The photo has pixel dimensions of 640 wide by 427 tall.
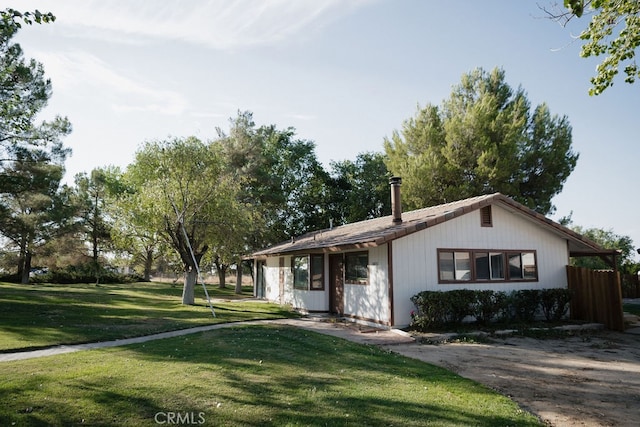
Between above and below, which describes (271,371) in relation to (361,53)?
below

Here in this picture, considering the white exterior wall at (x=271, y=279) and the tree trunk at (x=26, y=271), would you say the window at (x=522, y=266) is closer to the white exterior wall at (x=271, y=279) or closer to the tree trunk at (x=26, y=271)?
the white exterior wall at (x=271, y=279)

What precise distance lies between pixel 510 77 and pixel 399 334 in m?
23.7

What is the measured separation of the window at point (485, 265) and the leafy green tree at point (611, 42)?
269 inches

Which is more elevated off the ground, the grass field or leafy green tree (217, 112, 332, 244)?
leafy green tree (217, 112, 332, 244)

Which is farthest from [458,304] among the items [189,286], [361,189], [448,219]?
[361,189]

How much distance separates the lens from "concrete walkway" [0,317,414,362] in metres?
8.22

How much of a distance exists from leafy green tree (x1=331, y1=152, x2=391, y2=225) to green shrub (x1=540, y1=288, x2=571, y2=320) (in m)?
20.8

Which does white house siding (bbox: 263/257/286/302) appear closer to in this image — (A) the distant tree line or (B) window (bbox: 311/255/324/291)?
(A) the distant tree line

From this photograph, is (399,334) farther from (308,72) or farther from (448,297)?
(308,72)

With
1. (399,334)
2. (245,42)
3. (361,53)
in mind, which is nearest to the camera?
(399,334)

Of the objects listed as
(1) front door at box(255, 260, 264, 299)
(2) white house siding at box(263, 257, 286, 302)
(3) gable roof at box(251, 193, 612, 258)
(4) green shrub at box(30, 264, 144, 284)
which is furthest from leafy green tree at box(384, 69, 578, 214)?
(4) green shrub at box(30, 264, 144, 284)

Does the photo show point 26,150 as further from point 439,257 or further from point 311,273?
point 439,257

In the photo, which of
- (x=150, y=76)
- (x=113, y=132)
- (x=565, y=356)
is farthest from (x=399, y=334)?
(x=113, y=132)

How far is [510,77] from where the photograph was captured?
28.0 meters
